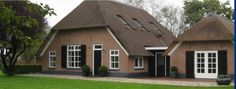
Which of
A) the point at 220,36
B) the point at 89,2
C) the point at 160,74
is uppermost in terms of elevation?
the point at 89,2

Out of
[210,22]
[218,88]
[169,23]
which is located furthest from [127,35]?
[169,23]

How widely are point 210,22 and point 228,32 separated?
1.54 m

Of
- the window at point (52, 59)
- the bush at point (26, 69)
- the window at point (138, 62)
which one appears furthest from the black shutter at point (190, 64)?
the bush at point (26, 69)

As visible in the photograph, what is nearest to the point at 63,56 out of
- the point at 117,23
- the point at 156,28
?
the point at 117,23

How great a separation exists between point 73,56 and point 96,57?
2.29 metres

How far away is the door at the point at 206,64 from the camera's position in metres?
26.7

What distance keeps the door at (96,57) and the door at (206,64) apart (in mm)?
7060

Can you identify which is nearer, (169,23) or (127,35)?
(127,35)

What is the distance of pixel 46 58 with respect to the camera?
3325 cm

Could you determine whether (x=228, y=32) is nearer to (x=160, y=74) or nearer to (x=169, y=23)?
(x=160, y=74)

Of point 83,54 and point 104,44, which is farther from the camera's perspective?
point 83,54

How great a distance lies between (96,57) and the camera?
30.0 meters

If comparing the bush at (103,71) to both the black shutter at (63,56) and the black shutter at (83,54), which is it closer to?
the black shutter at (83,54)

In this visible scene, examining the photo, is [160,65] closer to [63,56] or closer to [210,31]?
[210,31]
